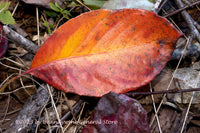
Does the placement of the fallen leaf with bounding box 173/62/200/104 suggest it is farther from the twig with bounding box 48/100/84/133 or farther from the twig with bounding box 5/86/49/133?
the twig with bounding box 5/86/49/133

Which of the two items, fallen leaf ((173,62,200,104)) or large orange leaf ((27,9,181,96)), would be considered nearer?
large orange leaf ((27,9,181,96))

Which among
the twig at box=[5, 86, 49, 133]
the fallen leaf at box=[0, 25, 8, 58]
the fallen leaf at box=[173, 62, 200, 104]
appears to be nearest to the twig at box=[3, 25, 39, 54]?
the fallen leaf at box=[0, 25, 8, 58]

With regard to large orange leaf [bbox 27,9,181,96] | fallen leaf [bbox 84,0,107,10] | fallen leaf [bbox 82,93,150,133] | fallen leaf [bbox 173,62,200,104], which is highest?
fallen leaf [bbox 84,0,107,10]

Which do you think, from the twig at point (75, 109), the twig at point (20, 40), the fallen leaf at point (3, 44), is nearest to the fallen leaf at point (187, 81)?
the twig at point (75, 109)

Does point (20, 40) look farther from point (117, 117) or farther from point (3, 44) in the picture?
point (117, 117)

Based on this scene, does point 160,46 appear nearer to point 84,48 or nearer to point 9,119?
point 84,48

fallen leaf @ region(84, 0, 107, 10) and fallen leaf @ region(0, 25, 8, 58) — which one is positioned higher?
fallen leaf @ region(84, 0, 107, 10)
